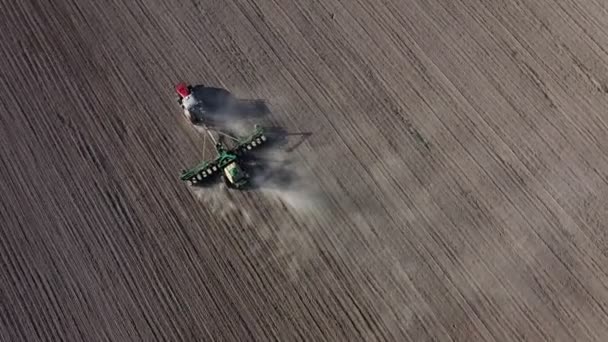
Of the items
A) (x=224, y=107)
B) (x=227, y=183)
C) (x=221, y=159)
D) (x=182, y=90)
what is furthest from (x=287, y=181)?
(x=182, y=90)

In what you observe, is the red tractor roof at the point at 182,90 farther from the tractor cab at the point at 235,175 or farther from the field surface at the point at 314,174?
the tractor cab at the point at 235,175

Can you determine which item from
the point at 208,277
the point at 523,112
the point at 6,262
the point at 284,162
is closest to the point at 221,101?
the point at 284,162

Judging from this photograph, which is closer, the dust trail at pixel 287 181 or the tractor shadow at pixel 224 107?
the dust trail at pixel 287 181

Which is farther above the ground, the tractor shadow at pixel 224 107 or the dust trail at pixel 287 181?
the tractor shadow at pixel 224 107

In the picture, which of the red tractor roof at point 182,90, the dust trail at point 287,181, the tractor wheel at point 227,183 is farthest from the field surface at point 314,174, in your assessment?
the red tractor roof at point 182,90

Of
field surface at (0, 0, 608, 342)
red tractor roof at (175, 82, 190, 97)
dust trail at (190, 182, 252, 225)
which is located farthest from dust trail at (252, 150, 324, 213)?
red tractor roof at (175, 82, 190, 97)

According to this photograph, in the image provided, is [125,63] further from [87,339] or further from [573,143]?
[573,143]

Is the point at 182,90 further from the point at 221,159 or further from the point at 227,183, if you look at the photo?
the point at 227,183
